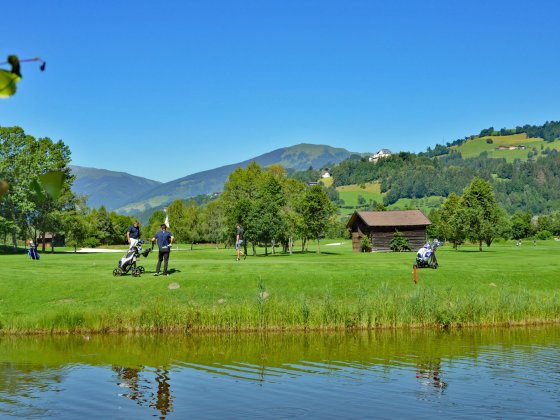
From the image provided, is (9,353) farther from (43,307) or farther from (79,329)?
(43,307)

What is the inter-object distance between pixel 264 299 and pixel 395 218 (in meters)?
54.9

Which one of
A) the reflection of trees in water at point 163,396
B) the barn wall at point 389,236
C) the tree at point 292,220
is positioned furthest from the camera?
the barn wall at point 389,236

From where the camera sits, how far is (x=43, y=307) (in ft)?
97.9

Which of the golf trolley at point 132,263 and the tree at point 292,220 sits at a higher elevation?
the tree at point 292,220

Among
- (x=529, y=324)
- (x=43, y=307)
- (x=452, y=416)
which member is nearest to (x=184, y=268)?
(x=43, y=307)

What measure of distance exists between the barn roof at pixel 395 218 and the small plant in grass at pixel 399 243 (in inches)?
73.5

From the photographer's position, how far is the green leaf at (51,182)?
2459 mm

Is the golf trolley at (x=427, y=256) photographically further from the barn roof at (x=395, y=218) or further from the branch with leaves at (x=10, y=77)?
the barn roof at (x=395, y=218)

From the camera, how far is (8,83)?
218 centimetres

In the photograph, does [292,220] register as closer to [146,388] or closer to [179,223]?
[179,223]

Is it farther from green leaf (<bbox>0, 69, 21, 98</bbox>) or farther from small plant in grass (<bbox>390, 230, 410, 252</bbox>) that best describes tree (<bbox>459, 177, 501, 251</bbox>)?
green leaf (<bbox>0, 69, 21, 98</bbox>)

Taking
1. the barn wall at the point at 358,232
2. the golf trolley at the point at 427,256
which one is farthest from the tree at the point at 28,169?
the barn wall at the point at 358,232

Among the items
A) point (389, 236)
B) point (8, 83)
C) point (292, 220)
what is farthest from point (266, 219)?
point (8, 83)

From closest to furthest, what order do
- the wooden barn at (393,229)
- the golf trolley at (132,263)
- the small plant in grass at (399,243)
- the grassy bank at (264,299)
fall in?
the grassy bank at (264,299) < the golf trolley at (132,263) < the small plant in grass at (399,243) < the wooden barn at (393,229)
